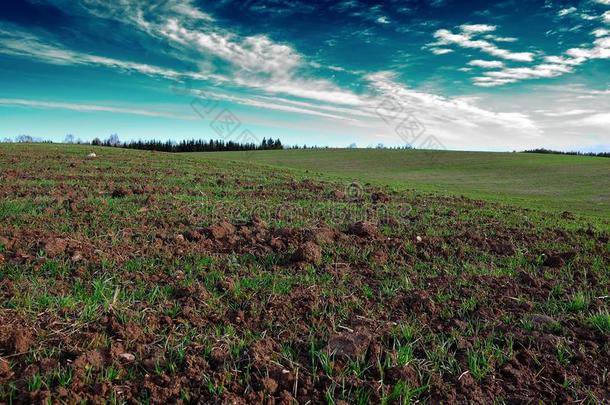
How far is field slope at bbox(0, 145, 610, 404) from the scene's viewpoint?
287 centimetres

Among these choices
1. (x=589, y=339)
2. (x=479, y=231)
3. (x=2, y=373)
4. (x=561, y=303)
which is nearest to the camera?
(x=2, y=373)

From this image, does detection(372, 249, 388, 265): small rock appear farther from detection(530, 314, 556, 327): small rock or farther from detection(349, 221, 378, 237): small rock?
detection(530, 314, 556, 327): small rock

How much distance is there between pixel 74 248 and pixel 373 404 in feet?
13.7

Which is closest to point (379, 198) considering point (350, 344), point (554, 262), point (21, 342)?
point (554, 262)

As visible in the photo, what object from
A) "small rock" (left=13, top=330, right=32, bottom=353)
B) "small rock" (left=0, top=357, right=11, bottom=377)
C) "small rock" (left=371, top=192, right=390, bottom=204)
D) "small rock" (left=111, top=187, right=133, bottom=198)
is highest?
"small rock" (left=111, top=187, right=133, bottom=198)

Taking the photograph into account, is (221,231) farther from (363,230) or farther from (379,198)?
(379,198)

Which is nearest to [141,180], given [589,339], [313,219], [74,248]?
[313,219]

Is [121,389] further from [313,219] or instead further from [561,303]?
[313,219]

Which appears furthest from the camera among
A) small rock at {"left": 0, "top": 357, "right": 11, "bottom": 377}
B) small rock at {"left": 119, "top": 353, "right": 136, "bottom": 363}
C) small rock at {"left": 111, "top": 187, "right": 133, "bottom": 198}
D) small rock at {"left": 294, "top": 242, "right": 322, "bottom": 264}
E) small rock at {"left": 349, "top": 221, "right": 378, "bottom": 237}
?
small rock at {"left": 111, "top": 187, "right": 133, "bottom": 198}

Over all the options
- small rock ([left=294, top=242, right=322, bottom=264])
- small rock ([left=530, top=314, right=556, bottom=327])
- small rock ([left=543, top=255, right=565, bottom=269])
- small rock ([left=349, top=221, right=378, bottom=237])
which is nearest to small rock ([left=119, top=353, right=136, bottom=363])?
small rock ([left=294, top=242, right=322, bottom=264])

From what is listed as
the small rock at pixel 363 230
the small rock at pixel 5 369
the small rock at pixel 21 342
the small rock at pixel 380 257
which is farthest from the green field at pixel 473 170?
the small rock at pixel 5 369

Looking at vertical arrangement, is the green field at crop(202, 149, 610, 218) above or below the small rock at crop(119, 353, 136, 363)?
above

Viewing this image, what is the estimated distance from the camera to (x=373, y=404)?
107 inches

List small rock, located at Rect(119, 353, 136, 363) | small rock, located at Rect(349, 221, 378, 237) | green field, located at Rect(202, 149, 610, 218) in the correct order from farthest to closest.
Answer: green field, located at Rect(202, 149, 610, 218) → small rock, located at Rect(349, 221, 378, 237) → small rock, located at Rect(119, 353, 136, 363)
